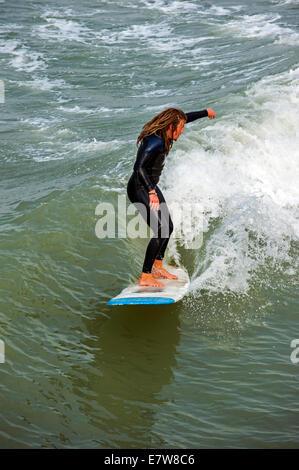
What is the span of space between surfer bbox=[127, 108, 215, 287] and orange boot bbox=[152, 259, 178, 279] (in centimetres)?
20

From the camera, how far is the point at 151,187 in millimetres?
5414

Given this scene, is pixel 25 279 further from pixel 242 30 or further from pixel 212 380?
pixel 242 30

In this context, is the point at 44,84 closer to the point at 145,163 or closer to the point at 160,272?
the point at 160,272

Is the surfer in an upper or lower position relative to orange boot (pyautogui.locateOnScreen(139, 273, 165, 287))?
upper

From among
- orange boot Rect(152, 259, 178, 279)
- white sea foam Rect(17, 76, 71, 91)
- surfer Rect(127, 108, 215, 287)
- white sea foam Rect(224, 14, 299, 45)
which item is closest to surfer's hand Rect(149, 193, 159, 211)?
surfer Rect(127, 108, 215, 287)

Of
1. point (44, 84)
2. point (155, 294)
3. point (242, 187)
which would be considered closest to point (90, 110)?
point (44, 84)

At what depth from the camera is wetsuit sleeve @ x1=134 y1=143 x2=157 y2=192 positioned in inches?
213

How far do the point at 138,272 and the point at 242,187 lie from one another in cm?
298

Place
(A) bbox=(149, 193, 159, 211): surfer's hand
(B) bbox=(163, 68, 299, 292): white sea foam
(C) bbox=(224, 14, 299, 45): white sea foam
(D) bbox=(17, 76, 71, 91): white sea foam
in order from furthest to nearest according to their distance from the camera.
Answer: (C) bbox=(224, 14, 299, 45): white sea foam → (D) bbox=(17, 76, 71, 91): white sea foam → (B) bbox=(163, 68, 299, 292): white sea foam → (A) bbox=(149, 193, 159, 211): surfer's hand

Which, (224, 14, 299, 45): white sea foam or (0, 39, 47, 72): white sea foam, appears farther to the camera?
(224, 14, 299, 45): white sea foam

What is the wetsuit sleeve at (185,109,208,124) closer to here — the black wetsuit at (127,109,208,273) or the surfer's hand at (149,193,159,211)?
the black wetsuit at (127,109,208,273)

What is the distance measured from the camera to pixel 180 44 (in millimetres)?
20297

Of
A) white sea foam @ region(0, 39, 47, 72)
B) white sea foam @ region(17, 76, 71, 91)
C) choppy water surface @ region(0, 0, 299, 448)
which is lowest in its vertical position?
choppy water surface @ region(0, 0, 299, 448)

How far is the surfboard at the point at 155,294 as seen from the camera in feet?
17.9
